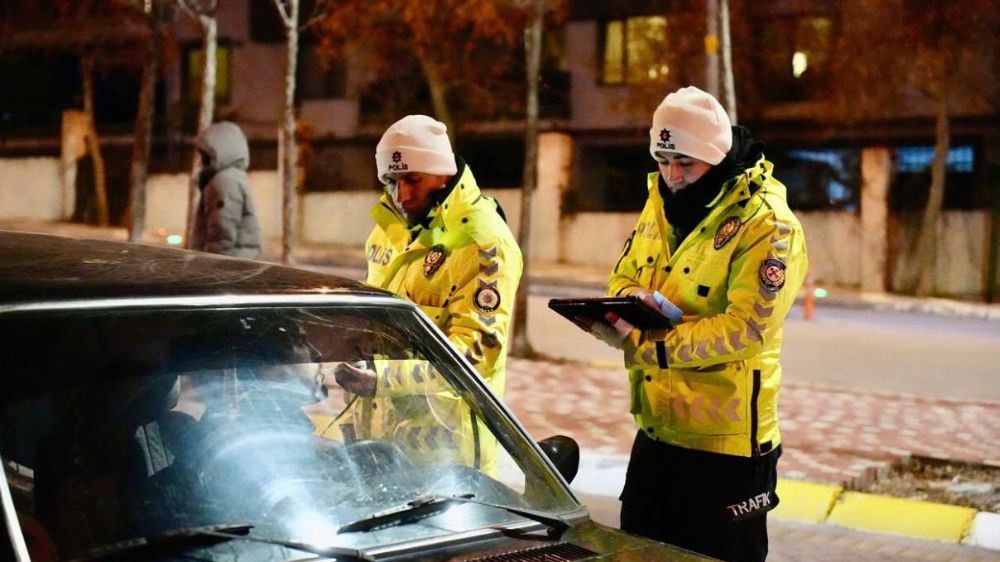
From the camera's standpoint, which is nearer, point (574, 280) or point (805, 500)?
point (805, 500)

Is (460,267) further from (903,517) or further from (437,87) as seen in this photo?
(437,87)

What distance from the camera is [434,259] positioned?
432cm

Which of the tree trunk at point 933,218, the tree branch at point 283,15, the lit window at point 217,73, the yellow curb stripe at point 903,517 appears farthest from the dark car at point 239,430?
the lit window at point 217,73

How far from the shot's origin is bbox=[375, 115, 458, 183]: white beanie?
173 inches

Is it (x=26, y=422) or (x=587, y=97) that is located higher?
(x=587, y=97)

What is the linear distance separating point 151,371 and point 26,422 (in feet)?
0.93

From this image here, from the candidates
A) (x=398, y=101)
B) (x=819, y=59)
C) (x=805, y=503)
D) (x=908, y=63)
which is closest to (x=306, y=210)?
(x=398, y=101)

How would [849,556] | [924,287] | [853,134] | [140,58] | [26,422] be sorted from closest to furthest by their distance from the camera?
[26,422]
[849,556]
[924,287]
[853,134]
[140,58]

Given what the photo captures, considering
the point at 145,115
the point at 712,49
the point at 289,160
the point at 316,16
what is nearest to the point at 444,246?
the point at 712,49

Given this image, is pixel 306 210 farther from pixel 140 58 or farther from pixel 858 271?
pixel 858 271

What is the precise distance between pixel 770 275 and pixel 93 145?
105 feet

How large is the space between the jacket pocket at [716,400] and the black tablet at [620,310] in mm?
195

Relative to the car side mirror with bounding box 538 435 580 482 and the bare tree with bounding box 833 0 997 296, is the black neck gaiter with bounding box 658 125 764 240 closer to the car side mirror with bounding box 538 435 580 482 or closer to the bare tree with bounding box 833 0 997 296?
the car side mirror with bounding box 538 435 580 482

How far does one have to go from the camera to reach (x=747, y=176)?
3986mm
